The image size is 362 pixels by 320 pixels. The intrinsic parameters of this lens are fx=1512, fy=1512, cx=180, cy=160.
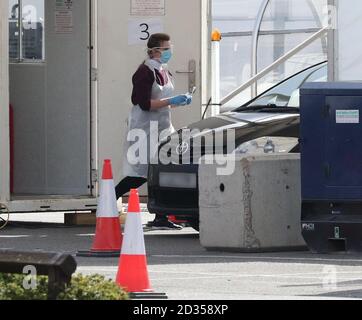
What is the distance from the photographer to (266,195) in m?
12.7

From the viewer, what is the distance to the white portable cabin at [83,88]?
15781 millimetres

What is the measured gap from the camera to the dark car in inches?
533

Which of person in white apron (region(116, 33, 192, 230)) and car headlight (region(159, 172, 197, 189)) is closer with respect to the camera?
car headlight (region(159, 172, 197, 189))

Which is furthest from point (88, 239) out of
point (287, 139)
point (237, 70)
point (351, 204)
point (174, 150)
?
point (237, 70)

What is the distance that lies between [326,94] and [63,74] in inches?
184

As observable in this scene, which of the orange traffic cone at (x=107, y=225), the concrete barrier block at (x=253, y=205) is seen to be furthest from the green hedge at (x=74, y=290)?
the concrete barrier block at (x=253, y=205)

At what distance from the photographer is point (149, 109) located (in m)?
15.0

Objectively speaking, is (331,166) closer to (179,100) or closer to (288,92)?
(288,92)

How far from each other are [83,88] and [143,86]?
4.41 ft

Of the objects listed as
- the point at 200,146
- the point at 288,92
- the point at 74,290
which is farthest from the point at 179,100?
the point at 74,290

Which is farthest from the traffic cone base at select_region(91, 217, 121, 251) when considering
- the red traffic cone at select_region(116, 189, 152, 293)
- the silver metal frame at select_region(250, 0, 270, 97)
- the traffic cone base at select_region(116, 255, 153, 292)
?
the silver metal frame at select_region(250, 0, 270, 97)

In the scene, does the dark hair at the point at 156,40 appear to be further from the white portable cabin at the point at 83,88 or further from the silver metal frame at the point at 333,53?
the silver metal frame at the point at 333,53

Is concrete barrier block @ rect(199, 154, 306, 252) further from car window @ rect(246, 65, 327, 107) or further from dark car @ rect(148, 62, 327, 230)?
car window @ rect(246, 65, 327, 107)

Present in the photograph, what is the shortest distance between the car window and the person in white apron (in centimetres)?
79
